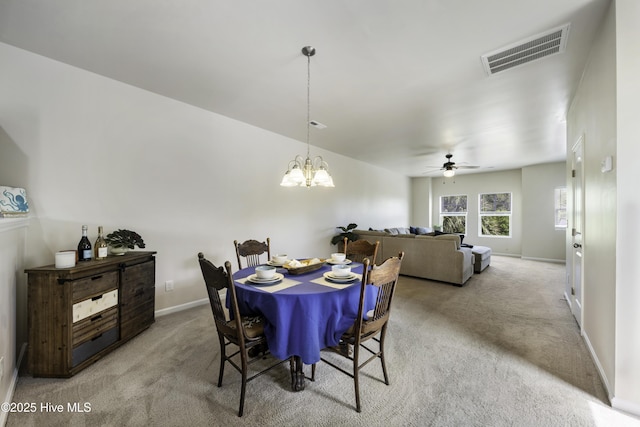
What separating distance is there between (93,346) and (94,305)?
336 millimetres

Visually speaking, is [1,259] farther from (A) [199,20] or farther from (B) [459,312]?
(B) [459,312]

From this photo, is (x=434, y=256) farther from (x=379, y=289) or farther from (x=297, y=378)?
(x=297, y=378)

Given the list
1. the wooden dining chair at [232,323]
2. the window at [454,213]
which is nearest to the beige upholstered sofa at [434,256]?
the wooden dining chair at [232,323]

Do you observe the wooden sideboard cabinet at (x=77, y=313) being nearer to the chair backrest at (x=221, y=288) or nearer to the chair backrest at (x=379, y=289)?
the chair backrest at (x=221, y=288)

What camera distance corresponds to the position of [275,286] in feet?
5.93

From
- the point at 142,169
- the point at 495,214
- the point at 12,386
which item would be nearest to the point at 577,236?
the point at 142,169

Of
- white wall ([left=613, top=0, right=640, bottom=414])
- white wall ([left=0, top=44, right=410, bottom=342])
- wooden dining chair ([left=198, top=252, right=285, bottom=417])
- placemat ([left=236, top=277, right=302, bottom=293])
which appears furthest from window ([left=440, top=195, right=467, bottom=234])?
wooden dining chair ([left=198, top=252, right=285, bottom=417])

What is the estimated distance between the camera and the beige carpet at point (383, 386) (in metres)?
1.59

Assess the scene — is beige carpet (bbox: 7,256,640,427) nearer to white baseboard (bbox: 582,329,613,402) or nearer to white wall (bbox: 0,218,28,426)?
white baseboard (bbox: 582,329,613,402)

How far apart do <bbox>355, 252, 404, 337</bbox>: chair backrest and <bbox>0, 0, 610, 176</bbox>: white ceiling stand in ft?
5.72

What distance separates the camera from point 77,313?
2014 millimetres

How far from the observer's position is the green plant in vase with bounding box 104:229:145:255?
2.52 m

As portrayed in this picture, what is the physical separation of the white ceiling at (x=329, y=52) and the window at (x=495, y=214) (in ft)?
15.7

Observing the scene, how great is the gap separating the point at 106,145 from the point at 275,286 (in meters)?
2.48
